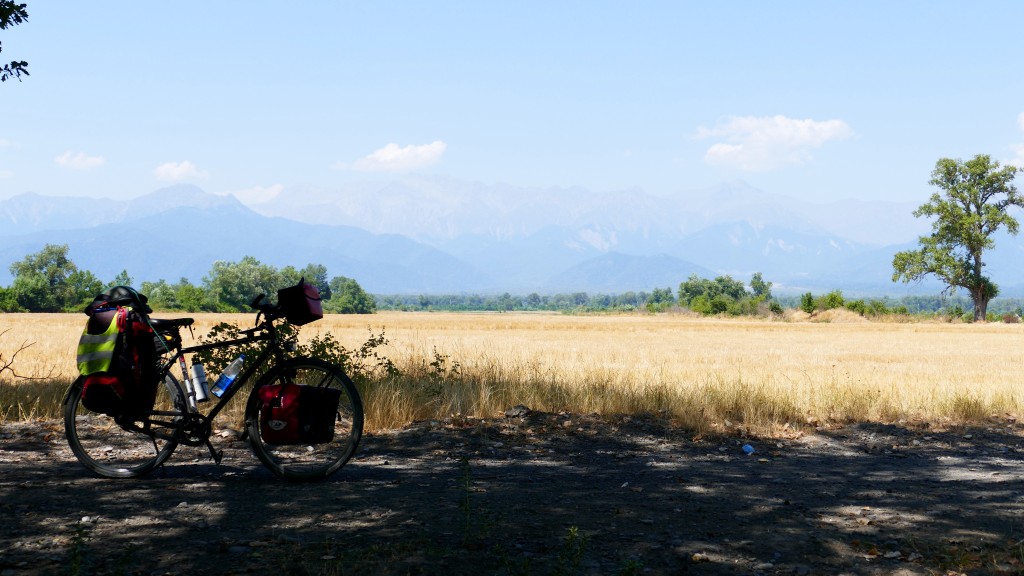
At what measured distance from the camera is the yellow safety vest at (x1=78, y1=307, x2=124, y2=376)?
696cm

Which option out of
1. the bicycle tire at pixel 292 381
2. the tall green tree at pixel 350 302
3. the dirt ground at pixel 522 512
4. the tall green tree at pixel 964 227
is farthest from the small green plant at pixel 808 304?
the bicycle tire at pixel 292 381

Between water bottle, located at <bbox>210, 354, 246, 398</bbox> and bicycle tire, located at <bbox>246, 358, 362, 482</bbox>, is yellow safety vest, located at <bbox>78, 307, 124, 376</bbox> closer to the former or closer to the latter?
water bottle, located at <bbox>210, 354, 246, 398</bbox>

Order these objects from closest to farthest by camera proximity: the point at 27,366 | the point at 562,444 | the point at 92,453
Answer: the point at 92,453
the point at 562,444
the point at 27,366

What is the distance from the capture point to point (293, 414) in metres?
7.01

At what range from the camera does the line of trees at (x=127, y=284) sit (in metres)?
84.1

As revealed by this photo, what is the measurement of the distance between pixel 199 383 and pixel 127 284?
228 ft

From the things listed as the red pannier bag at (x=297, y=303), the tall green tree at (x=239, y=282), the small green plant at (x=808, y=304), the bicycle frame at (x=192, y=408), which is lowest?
the bicycle frame at (x=192, y=408)

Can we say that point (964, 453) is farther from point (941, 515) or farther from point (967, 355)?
point (967, 355)

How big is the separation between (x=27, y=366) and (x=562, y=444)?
1517cm

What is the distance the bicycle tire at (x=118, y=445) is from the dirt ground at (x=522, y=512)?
144mm

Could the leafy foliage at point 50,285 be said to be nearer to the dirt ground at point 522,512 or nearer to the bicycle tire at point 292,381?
the dirt ground at point 522,512

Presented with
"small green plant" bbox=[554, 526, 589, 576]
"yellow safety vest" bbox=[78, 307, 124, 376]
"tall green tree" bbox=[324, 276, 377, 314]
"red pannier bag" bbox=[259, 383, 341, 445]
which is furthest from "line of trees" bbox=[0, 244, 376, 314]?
"small green plant" bbox=[554, 526, 589, 576]

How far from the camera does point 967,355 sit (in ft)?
107

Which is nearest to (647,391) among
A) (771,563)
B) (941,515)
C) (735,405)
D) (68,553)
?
(735,405)
